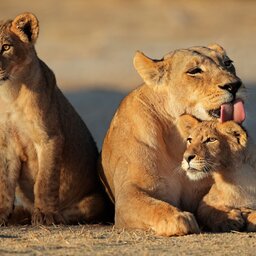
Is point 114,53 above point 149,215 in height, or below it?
above

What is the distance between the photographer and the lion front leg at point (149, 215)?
6.66 m

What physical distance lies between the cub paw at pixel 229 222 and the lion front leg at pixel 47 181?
1.26 m

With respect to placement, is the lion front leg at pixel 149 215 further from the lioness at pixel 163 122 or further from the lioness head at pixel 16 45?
the lioness head at pixel 16 45

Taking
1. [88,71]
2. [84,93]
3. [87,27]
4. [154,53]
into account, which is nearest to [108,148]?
[84,93]

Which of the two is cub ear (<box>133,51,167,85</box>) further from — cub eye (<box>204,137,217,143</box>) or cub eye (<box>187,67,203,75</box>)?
cub eye (<box>204,137,217,143</box>)

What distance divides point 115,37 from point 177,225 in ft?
54.9

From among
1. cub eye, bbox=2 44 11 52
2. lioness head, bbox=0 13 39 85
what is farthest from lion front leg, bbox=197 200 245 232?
cub eye, bbox=2 44 11 52

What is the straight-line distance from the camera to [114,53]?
2053 cm

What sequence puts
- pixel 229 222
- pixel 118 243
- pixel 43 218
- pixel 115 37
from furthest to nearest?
pixel 115 37 → pixel 43 218 → pixel 229 222 → pixel 118 243

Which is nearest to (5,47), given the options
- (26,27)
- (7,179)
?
(26,27)

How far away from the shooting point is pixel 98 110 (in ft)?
49.2

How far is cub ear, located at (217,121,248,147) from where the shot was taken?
281 inches

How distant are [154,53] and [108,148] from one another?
12.2 metres

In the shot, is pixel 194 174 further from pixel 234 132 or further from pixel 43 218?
pixel 43 218
